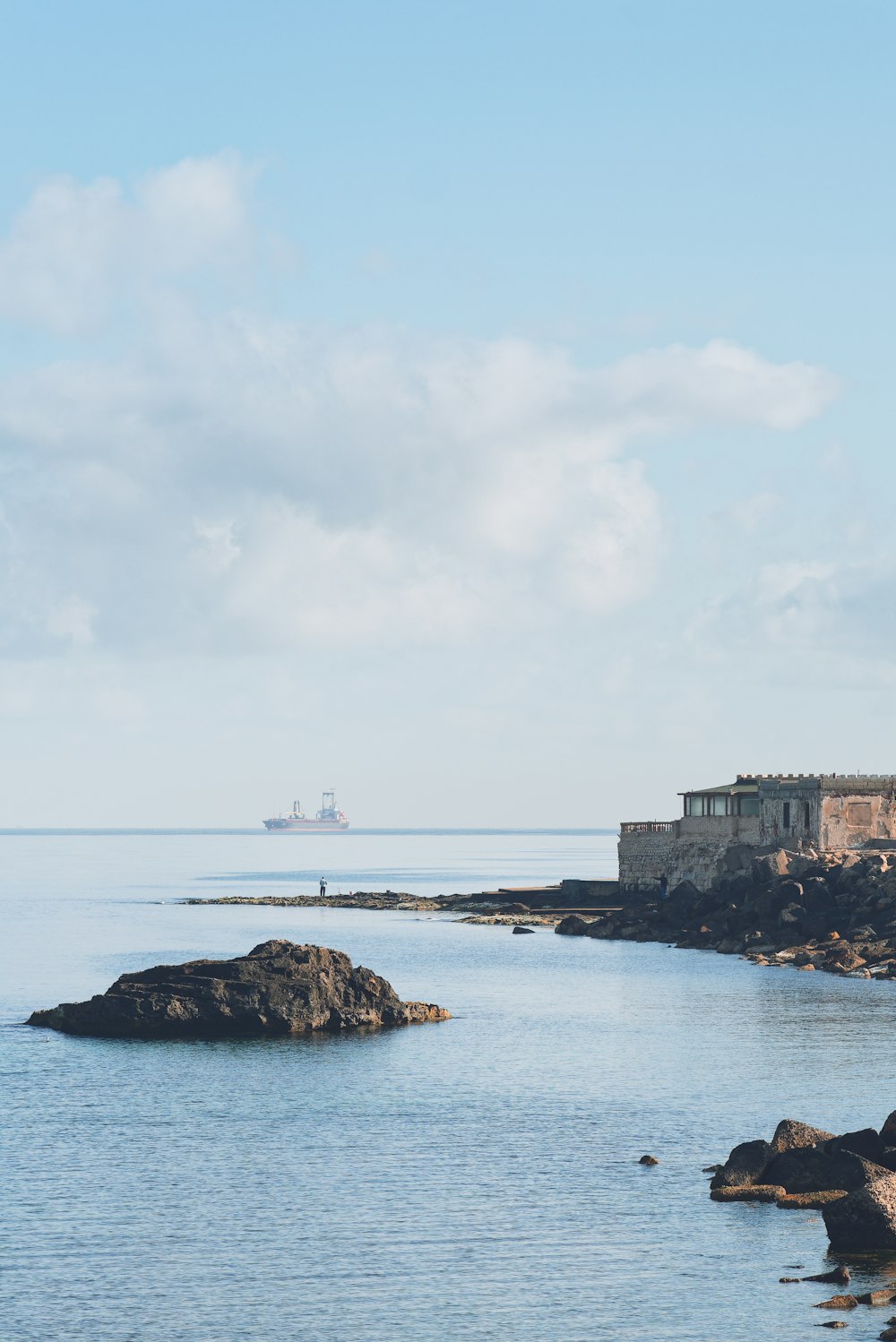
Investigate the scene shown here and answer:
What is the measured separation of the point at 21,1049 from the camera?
60656mm

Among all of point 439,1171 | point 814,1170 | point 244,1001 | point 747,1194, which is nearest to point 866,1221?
point 814,1170

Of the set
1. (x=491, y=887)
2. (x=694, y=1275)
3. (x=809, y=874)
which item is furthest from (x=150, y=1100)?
(x=491, y=887)

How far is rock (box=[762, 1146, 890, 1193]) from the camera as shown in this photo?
37.1 m

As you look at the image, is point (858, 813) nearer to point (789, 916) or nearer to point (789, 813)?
point (789, 813)

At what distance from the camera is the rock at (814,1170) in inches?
1460

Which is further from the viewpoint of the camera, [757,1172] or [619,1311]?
[757,1172]

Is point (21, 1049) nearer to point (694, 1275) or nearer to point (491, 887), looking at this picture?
point (694, 1275)

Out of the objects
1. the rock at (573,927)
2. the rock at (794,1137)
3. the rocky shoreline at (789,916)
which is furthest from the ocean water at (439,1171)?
the rock at (573,927)

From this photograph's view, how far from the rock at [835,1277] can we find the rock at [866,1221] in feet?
6.04

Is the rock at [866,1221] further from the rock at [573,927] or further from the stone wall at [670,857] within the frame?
the stone wall at [670,857]

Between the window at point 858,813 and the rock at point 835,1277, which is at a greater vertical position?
the window at point 858,813

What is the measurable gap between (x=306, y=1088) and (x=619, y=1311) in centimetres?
2395

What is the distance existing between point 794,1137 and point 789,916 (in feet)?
204

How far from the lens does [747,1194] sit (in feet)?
125
